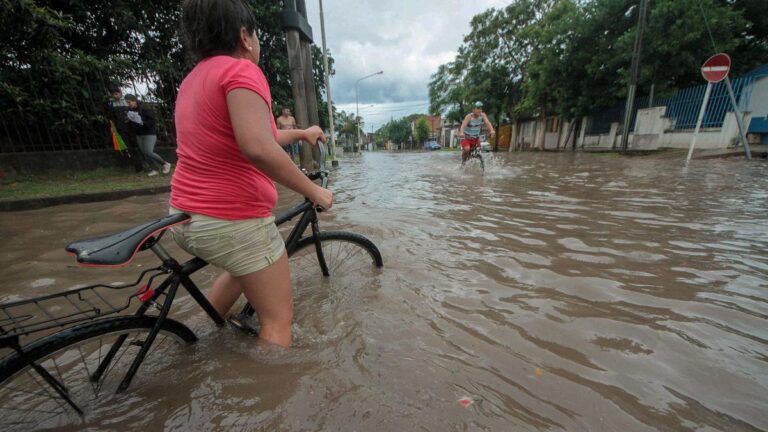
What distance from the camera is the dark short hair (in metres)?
1.26

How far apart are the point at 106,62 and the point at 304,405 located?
8.76 metres

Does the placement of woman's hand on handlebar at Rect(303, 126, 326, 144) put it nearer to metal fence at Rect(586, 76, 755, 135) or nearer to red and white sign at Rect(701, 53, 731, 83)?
red and white sign at Rect(701, 53, 731, 83)

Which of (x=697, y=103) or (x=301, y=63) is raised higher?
(x=301, y=63)

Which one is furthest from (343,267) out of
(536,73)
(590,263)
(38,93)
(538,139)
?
(538,139)

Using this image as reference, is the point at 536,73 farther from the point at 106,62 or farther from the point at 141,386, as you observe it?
the point at 141,386

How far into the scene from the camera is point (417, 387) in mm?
1389

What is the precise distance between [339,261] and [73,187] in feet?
19.3

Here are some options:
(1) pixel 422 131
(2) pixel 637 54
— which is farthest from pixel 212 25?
(1) pixel 422 131

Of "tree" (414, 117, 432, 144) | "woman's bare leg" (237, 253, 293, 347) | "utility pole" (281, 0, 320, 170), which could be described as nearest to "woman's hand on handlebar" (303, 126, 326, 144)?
"woman's bare leg" (237, 253, 293, 347)

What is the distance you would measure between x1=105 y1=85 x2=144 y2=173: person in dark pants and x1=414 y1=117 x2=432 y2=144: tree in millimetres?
62808

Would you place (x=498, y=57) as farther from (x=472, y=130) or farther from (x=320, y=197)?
(x=320, y=197)

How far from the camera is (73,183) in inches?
236

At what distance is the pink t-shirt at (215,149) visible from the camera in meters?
1.23

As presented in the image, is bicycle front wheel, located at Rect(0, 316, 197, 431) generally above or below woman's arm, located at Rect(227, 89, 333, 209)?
below
